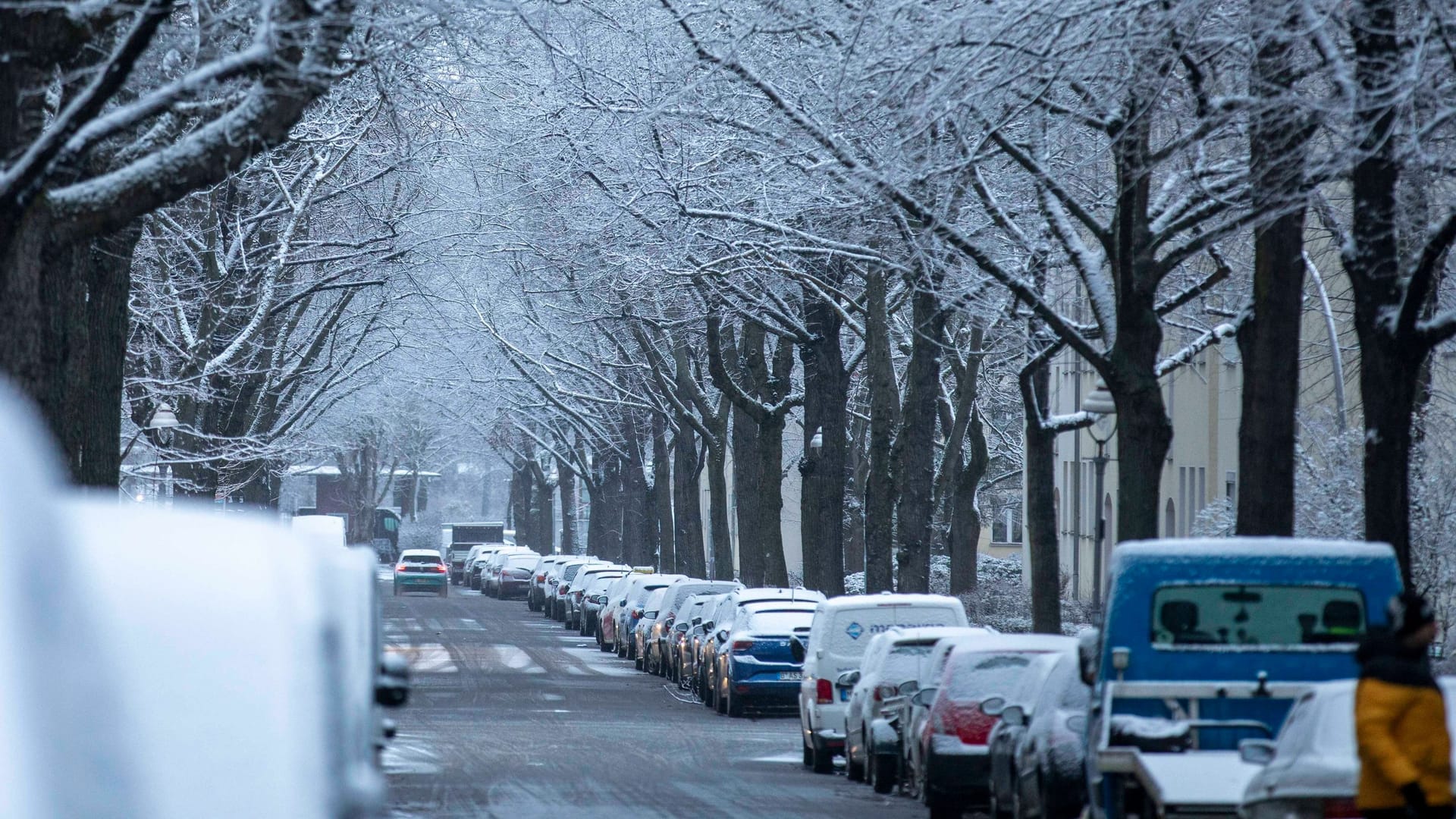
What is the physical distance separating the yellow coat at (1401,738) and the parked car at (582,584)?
4287cm

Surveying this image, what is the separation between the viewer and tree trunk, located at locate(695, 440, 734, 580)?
46.5 meters

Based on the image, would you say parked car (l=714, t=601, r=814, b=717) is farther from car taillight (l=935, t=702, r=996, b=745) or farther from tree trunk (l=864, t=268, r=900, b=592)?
car taillight (l=935, t=702, r=996, b=745)

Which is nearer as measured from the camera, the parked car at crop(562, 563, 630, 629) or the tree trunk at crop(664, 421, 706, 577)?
the tree trunk at crop(664, 421, 706, 577)

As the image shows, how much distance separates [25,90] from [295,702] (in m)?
8.05

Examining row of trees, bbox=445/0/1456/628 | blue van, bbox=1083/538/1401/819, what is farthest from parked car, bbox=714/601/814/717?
blue van, bbox=1083/538/1401/819

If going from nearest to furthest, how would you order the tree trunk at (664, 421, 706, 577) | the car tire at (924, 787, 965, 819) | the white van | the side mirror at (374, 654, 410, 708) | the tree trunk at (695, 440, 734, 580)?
1. the side mirror at (374, 654, 410, 708)
2. the car tire at (924, 787, 965, 819)
3. the white van
4. the tree trunk at (695, 440, 734, 580)
5. the tree trunk at (664, 421, 706, 577)

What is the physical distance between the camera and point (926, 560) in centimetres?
3100

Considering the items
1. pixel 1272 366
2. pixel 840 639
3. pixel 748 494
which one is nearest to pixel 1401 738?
pixel 1272 366

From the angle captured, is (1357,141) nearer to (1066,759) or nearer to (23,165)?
(1066,759)

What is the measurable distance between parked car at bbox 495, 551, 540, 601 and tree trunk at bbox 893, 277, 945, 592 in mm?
43148

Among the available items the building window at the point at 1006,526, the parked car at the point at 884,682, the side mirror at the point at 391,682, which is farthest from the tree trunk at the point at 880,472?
the building window at the point at 1006,526

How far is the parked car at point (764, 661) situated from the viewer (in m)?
27.2

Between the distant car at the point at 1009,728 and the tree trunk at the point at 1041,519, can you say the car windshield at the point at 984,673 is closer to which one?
the distant car at the point at 1009,728

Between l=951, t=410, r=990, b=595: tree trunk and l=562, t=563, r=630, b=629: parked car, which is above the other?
l=951, t=410, r=990, b=595: tree trunk
